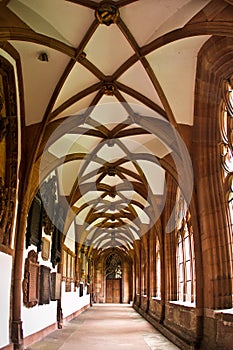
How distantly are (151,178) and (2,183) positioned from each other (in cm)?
635

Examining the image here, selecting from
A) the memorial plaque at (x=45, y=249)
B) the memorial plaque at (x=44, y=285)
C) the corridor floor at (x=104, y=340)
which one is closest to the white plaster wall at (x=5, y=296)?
the corridor floor at (x=104, y=340)

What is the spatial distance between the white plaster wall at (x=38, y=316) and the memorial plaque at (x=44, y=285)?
127 millimetres

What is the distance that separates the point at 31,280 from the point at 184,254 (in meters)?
4.11

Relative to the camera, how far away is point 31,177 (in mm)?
8984

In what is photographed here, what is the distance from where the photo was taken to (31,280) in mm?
9508

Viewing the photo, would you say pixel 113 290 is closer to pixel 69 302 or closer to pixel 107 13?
pixel 69 302

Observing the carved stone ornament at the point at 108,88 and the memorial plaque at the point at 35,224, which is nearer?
the carved stone ornament at the point at 108,88

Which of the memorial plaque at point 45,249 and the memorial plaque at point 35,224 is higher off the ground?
the memorial plaque at point 35,224

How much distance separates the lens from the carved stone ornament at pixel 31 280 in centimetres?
891

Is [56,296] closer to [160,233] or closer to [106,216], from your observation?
[160,233]

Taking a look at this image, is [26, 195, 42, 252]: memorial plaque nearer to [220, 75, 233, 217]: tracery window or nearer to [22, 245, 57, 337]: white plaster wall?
[22, 245, 57, 337]: white plaster wall

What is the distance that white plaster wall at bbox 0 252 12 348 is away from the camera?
732 centimetres

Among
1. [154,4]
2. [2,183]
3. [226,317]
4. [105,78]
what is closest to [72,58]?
[105,78]

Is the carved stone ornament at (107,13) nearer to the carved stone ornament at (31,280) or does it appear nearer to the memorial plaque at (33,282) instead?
the carved stone ornament at (31,280)
